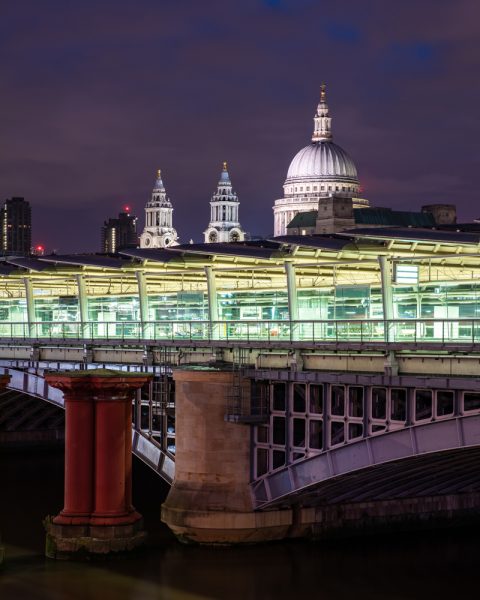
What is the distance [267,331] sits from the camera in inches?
1953

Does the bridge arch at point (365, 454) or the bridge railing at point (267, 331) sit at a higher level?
the bridge railing at point (267, 331)

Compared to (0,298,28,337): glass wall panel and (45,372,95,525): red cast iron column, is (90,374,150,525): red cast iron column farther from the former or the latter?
(0,298,28,337): glass wall panel

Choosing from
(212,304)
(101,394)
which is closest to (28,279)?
(212,304)

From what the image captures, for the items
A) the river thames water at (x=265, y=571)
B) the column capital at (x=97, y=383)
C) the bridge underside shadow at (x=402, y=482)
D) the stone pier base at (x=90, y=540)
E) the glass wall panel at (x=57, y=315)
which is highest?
the glass wall panel at (x=57, y=315)

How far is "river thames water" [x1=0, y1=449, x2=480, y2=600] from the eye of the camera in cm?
4275

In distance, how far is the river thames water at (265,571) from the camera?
4275 centimetres

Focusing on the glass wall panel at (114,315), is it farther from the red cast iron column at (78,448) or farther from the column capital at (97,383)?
the red cast iron column at (78,448)

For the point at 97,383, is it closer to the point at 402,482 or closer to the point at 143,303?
the point at 143,303

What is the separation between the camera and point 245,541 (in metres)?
46.4

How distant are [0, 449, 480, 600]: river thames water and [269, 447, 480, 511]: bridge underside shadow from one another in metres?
1.47

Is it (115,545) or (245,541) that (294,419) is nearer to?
(245,541)

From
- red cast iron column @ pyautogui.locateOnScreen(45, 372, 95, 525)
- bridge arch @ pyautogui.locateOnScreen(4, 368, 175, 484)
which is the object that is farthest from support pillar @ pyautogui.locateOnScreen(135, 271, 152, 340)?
red cast iron column @ pyautogui.locateOnScreen(45, 372, 95, 525)

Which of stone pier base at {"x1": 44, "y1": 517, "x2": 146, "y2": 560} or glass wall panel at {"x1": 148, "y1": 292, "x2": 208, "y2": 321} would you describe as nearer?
stone pier base at {"x1": 44, "y1": 517, "x2": 146, "y2": 560}

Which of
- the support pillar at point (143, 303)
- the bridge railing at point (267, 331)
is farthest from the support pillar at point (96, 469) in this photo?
the support pillar at point (143, 303)
